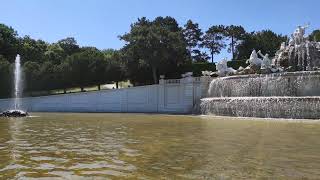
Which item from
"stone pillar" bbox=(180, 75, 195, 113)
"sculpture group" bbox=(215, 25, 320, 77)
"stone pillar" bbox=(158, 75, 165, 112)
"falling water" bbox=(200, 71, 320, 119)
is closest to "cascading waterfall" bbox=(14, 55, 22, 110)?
"stone pillar" bbox=(158, 75, 165, 112)

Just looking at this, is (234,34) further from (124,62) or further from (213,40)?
(124,62)

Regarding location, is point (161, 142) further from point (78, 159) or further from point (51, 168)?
point (51, 168)

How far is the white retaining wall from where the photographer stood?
4988 cm

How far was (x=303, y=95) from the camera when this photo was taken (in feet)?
121

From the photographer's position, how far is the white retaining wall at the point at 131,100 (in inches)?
1964

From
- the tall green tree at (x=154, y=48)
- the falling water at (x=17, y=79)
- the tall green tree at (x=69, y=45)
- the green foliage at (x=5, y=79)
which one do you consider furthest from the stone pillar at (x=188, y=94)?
the tall green tree at (x=69, y=45)

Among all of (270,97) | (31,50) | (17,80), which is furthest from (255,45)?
(270,97)

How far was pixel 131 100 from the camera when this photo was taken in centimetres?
5341

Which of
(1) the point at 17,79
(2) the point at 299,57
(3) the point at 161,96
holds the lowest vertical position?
(3) the point at 161,96

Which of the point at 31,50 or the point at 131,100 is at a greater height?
the point at 31,50

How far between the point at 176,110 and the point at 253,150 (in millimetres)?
35962

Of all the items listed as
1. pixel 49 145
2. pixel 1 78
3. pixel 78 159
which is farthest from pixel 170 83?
pixel 78 159

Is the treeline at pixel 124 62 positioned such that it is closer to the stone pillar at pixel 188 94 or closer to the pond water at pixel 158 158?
the stone pillar at pixel 188 94

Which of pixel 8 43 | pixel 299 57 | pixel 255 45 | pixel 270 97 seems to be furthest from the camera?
pixel 255 45
